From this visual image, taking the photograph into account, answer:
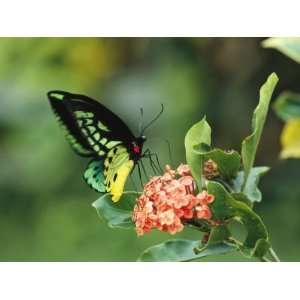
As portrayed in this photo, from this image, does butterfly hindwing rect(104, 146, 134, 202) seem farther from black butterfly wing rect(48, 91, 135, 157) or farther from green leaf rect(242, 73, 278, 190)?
green leaf rect(242, 73, 278, 190)

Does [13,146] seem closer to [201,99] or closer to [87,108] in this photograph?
[201,99]

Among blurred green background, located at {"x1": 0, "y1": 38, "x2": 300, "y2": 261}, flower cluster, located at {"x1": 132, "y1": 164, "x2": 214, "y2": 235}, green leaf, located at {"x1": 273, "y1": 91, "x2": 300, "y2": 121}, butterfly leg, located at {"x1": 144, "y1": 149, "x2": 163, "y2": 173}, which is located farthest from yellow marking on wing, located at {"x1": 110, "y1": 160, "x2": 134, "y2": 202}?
green leaf, located at {"x1": 273, "y1": 91, "x2": 300, "y2": 121}

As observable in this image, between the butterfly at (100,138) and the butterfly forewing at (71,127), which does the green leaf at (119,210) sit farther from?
the butterfly forewing at (71,127)

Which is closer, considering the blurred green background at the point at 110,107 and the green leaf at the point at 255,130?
the green leaf at the point at 255,130

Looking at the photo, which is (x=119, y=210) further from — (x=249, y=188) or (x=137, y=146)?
(x=137, y=146)

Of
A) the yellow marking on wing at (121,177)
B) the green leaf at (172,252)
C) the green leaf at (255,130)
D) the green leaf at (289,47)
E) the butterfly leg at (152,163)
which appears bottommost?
the green leaf at (172,252)

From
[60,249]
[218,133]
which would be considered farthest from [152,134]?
[60,249]

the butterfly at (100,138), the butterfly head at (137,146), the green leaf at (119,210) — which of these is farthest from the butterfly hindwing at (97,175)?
the green leaf at (119,210)
